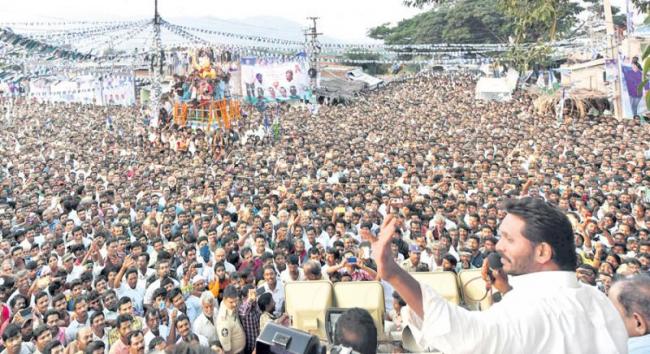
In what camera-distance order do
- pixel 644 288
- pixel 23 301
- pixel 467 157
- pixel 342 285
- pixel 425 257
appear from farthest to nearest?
1. pixel 467 157
2. pixel 425 257
3. pixel 23 301
4. pixel 342 285
5. pixel 644 288

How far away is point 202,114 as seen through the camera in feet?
53.3

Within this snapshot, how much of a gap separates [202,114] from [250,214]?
Answer: 842 centimetres

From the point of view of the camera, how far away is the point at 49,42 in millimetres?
17719

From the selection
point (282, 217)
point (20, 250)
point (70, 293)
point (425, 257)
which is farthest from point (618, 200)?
point (20, 250)

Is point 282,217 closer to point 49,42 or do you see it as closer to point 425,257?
point 425,257

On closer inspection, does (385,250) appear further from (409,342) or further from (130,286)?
(130,286)

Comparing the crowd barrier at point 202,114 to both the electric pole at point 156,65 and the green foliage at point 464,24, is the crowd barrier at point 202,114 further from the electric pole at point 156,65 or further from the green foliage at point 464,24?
the green foliage at point 464,24

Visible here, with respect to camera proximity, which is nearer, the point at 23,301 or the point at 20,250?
the point at 23,301

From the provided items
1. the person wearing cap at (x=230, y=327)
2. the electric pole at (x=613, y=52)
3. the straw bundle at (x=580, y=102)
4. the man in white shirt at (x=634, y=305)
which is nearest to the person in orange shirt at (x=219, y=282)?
the person wearing cap at (x=230, y=327)

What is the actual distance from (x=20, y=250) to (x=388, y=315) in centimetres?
440

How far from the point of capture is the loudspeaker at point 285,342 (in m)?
1.86

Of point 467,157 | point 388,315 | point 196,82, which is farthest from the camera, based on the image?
point 196,82

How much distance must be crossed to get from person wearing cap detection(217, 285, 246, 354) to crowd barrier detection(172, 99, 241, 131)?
11714 mm

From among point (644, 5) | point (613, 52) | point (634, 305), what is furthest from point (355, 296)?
point (613, 52)
